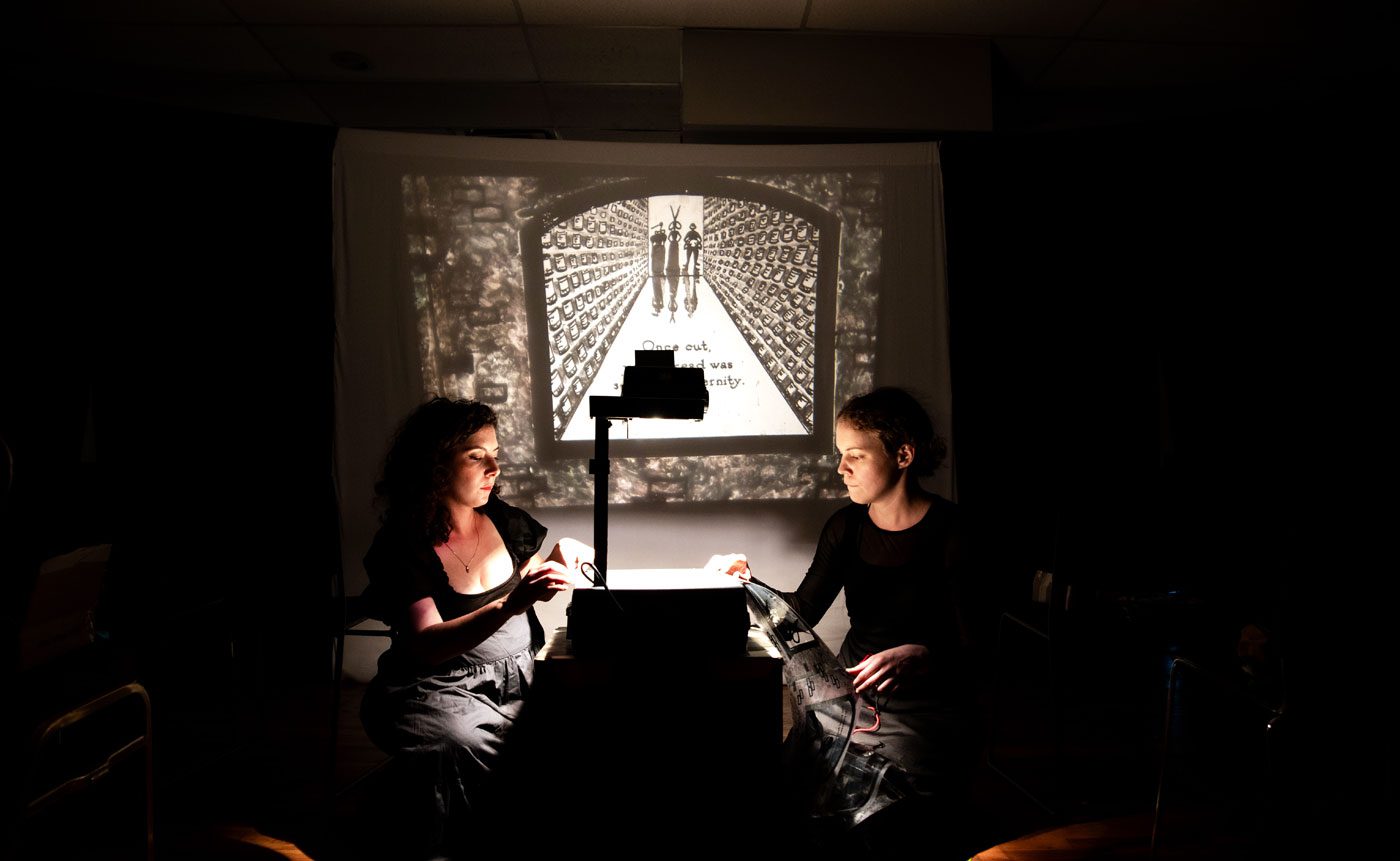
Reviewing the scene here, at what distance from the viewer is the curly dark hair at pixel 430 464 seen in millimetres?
1847

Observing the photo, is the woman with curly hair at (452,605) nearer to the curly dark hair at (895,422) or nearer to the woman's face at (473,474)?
the woman's face at (473,474)

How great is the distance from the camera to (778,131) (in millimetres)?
3182

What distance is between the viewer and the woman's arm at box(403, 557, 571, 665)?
1.53m

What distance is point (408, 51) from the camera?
3.10 m

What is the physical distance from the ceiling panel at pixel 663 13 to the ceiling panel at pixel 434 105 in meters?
0.57

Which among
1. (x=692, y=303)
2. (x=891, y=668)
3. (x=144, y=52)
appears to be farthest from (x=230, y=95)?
(x=891, y=668)

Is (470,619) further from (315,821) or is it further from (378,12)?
(378,12)

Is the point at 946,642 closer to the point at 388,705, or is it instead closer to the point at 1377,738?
the point at 1377,738

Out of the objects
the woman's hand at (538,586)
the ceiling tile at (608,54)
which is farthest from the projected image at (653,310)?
the woman's hand at (538,586)

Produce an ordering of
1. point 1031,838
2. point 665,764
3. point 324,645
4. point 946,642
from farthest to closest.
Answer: point 324,645
point 1031,838
point 946,642
point 665,764

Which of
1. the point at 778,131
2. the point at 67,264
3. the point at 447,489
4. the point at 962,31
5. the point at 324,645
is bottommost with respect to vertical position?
the point at 324,645

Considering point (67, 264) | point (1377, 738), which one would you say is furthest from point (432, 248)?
point (1377, 738)

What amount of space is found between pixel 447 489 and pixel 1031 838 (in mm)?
1768

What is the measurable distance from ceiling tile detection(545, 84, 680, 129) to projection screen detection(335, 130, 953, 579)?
2.01 ft
